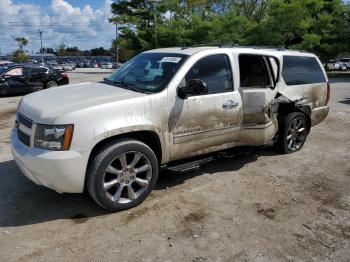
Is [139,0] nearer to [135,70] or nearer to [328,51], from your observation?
[328,51]

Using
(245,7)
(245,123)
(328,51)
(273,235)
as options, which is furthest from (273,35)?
(273,235)

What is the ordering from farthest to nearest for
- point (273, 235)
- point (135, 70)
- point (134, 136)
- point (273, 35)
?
point (273, 35), point (135, 70), point (134, 136), point (273, 235)

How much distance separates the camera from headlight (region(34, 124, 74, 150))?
3695 mm

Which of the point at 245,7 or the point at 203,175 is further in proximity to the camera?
the point at 245,7

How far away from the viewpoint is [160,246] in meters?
3.50

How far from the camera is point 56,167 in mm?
3678

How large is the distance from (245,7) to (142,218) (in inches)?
1570

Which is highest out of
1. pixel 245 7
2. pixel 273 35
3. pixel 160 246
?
pixel 245 7

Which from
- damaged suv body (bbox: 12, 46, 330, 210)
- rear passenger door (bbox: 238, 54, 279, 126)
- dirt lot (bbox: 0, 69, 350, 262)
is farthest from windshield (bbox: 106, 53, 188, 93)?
dirt lot (bbox: 0, 69, 350, 262)

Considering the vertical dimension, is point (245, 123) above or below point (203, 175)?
above

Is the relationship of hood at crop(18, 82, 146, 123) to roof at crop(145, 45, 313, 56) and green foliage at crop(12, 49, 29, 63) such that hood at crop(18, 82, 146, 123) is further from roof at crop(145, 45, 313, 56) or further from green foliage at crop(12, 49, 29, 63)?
green foliage at crop(12, 49, 29, 63)

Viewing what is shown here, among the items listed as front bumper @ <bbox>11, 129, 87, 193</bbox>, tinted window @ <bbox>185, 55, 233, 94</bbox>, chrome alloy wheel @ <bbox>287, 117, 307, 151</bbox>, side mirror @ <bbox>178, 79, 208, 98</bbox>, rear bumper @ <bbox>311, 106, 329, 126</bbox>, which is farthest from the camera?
rear bumper @ <bbox>311, 106, 329, 126</bbox>

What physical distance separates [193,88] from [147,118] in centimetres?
68

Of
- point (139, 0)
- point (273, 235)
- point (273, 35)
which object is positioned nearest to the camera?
point (273, 235)
